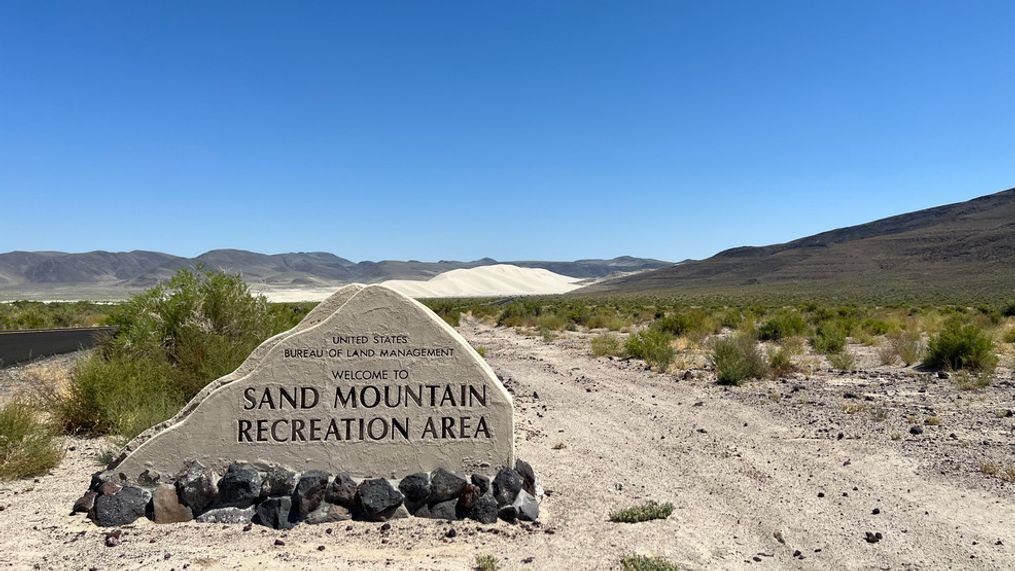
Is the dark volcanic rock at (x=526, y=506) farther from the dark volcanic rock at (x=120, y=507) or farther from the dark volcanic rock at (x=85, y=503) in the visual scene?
the dark volcanic rock at (x=85, y=503)

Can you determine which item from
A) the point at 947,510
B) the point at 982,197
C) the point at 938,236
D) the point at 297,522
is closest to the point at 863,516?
the point at 947,510

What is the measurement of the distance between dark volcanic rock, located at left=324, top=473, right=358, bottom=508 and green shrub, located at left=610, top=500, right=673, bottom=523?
2263 millimetres

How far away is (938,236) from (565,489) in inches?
4146

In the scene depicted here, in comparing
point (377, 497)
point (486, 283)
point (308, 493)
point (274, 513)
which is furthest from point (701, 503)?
point (486, 283)

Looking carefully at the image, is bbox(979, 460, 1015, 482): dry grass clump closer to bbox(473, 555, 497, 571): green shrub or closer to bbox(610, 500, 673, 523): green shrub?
bbox(610, 500, 673, 523): green shrub

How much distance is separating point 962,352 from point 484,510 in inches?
484

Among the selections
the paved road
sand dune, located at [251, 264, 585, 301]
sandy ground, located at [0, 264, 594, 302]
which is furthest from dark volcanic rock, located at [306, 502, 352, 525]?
sandy ground, located at [0, 264, 594, 302]

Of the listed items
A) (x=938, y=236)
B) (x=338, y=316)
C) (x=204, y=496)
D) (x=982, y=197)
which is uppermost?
(x=982, y=197)

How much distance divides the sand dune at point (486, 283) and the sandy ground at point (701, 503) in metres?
84.1

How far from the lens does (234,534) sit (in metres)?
5.47

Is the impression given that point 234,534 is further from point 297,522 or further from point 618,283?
point 618,283

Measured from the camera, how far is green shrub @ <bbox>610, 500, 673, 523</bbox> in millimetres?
5895

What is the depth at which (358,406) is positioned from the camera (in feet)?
19.9

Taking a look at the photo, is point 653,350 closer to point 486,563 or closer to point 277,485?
point 277,485
